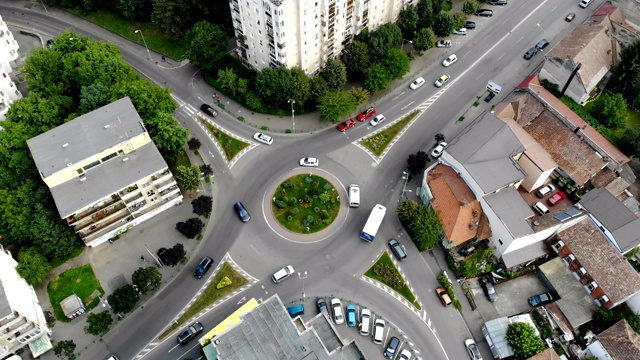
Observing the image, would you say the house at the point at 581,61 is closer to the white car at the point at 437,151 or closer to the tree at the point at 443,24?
the tree at the point at 443,24

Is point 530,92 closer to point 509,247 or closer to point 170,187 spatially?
point 509,247

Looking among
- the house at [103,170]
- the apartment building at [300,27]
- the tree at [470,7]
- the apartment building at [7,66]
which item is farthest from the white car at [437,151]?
the apartment building at [7,66]

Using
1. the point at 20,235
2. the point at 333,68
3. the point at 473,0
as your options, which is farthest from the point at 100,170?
the point at 473,0

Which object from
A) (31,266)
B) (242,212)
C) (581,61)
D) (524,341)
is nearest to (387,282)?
(524,341)

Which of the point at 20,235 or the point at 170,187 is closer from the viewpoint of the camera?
the point at 20,235

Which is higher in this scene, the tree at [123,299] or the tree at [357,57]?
the tree at [357,57]

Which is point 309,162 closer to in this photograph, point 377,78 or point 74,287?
point 377,78
